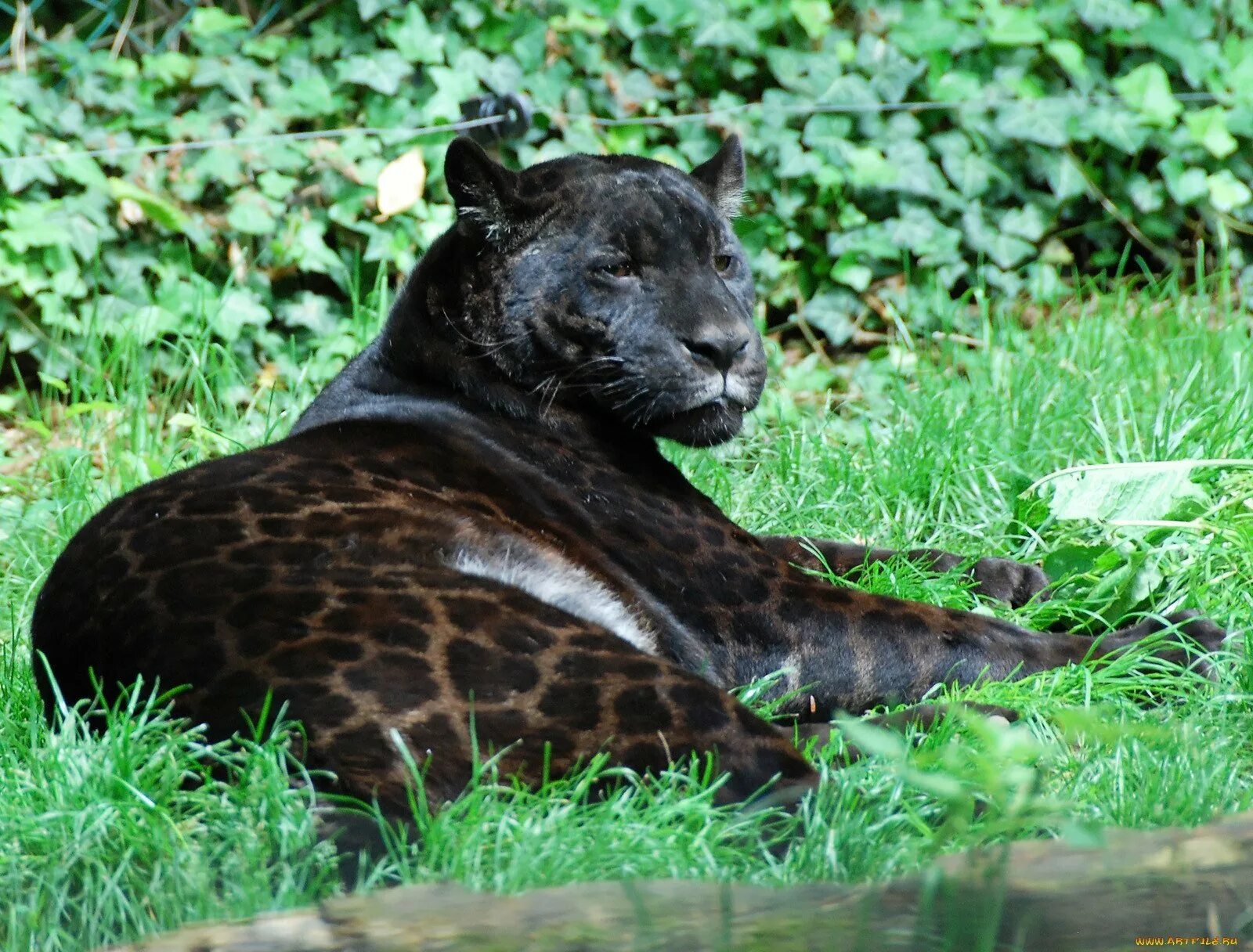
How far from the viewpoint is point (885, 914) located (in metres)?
1.66

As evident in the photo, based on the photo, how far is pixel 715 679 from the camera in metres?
3.70

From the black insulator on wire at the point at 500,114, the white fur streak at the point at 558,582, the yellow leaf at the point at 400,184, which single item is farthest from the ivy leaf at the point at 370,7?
the white fur streak at the point at 558,582

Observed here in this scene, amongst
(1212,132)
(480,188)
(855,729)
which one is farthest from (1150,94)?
(855,729)

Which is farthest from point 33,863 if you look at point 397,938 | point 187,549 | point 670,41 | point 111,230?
point 670,41

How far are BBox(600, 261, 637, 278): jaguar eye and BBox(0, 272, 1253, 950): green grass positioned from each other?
118 cm

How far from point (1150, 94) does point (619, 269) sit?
484 centimetres

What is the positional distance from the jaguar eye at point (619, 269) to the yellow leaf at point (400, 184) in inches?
126

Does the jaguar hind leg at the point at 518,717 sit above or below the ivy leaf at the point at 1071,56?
below

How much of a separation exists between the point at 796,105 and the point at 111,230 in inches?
136

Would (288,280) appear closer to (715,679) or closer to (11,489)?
(11,489)

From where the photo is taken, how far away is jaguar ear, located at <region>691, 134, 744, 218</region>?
15.1 feet

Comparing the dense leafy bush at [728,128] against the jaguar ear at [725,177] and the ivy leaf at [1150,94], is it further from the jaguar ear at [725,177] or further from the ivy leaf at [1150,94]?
the jaguar ear at [725,177]

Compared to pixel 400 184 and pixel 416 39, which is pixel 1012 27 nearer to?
pixel 416 39

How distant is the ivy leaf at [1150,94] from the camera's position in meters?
7.76
